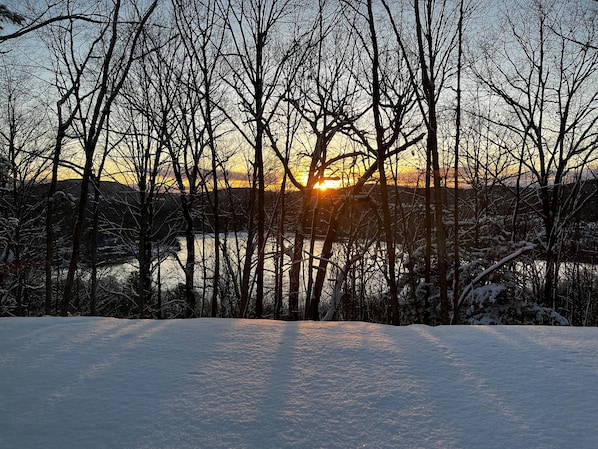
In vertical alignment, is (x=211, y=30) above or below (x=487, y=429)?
above

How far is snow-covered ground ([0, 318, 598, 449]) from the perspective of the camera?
109cm

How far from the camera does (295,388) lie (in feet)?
4.53

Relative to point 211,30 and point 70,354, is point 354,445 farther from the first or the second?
point 211,30

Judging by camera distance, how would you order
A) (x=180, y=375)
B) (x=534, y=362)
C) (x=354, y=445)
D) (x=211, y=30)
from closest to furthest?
(x=354, y=445), (x=180, y=375), (x=534, y=362), (x=211, y=30)

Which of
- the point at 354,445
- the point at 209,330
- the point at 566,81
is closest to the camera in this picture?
the point at 354,445

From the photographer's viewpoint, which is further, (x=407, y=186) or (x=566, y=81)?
(x=407, y=186)

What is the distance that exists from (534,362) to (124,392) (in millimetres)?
1639

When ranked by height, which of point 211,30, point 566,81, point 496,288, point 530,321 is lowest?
point 530,321

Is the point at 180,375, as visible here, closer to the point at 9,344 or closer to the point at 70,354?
the point at 70,354

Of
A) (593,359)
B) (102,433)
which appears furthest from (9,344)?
(593,359)

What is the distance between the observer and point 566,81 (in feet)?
28.7

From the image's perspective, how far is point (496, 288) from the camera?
263 inches

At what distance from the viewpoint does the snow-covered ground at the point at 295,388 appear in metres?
1.09

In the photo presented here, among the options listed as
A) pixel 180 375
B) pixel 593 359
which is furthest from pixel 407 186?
pixel 180 375
